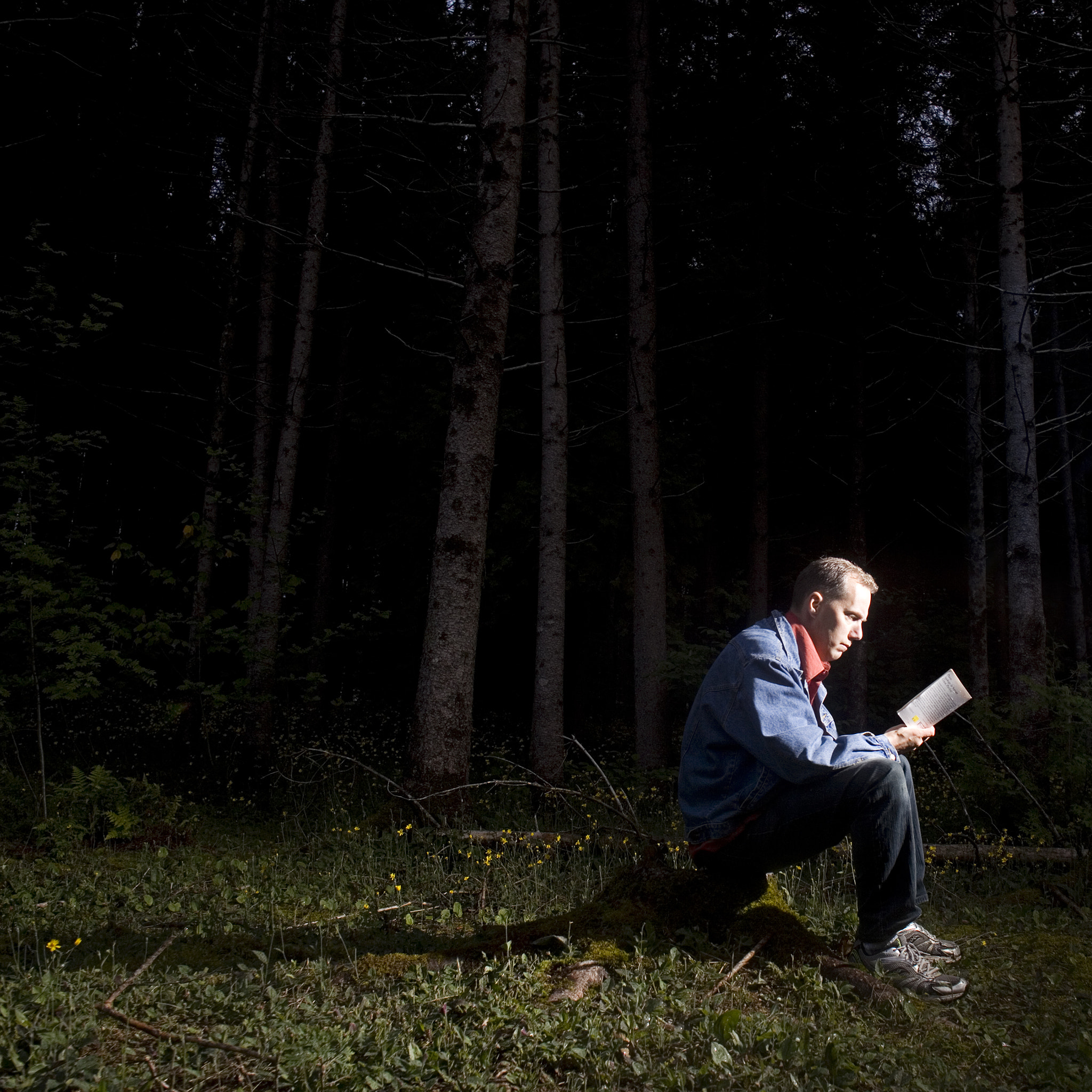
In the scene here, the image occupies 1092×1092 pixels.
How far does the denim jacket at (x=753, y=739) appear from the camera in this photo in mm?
3316

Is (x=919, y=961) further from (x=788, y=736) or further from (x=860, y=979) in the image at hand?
(x=788, y=736)

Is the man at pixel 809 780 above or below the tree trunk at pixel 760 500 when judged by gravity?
below

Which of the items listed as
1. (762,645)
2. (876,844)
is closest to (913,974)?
(876,844)

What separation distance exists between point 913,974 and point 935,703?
1068 mm

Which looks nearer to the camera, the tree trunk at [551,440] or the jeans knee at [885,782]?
the jeans knee at [885,782]

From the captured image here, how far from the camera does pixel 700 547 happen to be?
53.3 feet

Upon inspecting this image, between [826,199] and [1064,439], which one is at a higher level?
[826,199]

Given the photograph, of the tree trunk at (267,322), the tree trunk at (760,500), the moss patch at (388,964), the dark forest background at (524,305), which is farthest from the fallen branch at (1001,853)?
the tree trunk at (267,322)

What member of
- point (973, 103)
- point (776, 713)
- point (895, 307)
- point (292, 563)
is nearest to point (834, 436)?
point (895, 307)

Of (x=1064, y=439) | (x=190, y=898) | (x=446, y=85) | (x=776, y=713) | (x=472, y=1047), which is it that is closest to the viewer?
(x=472, y=1047)

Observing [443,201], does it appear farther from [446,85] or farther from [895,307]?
[895,307]

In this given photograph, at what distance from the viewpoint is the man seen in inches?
131

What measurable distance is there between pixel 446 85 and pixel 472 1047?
11.0 m

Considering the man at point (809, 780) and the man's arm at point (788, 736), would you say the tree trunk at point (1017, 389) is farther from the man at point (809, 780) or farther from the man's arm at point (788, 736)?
the man's arm at point (788, 736)
